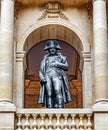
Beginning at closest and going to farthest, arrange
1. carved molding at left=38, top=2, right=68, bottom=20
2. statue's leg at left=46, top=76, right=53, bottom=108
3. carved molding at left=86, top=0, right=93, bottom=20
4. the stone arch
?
statue's leg at left=46, top=76, right=53, bottom=108 < the stone arch < carved molding at left=86, top=0, right=93, bottom=20 < carved molding at left=38, top=2, right=68, bottom=20

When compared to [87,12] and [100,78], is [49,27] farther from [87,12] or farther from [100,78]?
[100,78]

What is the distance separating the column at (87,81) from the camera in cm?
2431

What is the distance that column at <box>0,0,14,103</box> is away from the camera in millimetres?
23188

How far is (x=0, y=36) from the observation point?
79.2 ft

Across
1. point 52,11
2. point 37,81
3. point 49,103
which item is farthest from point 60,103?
point 37,81

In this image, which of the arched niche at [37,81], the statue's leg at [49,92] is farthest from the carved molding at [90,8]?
the arched niche at [37,81]

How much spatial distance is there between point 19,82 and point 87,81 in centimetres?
206

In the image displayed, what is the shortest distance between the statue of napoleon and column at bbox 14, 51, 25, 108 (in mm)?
691

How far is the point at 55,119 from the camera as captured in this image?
23.0 metres

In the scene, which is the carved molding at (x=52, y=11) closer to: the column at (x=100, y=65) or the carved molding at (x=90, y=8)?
the carved molding at (x=90, y=8)

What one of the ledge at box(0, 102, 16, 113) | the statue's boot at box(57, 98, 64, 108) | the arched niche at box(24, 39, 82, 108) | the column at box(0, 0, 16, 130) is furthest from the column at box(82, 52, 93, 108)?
the arched niche at box(24, 39, 82, 108)

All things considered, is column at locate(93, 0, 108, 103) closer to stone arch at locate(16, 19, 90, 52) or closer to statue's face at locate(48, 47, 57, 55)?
stone arch at locate(16, 19, 90, 52)

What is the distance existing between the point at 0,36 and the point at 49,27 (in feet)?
6.38

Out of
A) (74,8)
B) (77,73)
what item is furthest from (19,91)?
(77,73)
